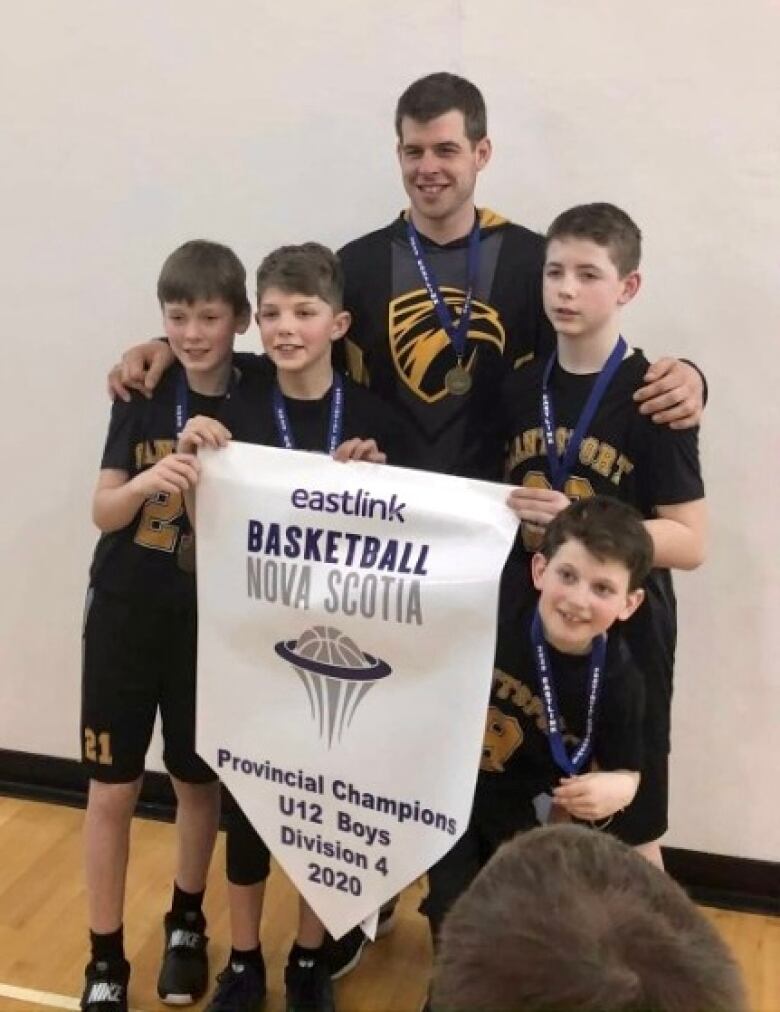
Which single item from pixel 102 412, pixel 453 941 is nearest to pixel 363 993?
pixel 102 412

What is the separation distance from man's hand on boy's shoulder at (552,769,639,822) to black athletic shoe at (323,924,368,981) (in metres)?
0.95

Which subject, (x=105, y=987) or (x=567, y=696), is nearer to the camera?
(x=567, y=696)

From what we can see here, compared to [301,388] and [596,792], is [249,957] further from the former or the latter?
[301,388]

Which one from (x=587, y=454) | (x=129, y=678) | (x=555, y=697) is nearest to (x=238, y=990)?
(x=129, y=678)

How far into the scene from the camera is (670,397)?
212 centimetres

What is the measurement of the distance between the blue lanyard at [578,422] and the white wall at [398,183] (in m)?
0.71

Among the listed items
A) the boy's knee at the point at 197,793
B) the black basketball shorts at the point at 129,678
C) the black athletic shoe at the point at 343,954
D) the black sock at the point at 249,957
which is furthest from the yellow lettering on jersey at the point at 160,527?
the black athletic shoe at the point at 343,954

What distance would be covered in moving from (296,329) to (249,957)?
4.64 ft

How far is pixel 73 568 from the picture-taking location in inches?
134

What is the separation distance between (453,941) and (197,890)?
1.97 meters

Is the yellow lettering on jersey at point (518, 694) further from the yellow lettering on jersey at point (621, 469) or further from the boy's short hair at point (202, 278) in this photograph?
the boy's short hair at point (202, 278)

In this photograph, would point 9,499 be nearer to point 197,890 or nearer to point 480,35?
point 197,890

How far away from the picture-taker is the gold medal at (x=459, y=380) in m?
2.39

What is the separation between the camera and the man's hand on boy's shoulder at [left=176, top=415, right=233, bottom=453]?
2.21 metres
